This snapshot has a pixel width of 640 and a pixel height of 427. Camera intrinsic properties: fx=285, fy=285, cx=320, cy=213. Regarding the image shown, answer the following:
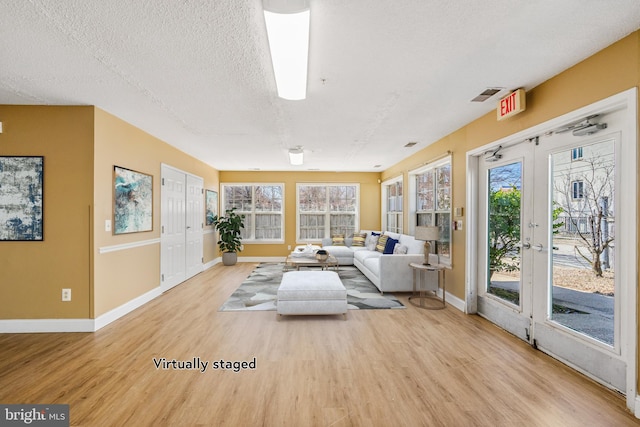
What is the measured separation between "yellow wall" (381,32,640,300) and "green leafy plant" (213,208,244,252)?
512 cm

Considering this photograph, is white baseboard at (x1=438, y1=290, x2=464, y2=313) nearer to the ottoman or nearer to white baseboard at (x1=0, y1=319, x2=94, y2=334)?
the ottoman

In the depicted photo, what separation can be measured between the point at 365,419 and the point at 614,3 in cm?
292

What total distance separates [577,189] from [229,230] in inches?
266

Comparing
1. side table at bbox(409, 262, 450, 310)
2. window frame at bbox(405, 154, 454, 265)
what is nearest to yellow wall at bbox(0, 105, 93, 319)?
side table at bbox(409, 262, 450, 310)

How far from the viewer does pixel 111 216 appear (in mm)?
3537

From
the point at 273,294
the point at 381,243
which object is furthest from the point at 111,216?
the point at 381,243

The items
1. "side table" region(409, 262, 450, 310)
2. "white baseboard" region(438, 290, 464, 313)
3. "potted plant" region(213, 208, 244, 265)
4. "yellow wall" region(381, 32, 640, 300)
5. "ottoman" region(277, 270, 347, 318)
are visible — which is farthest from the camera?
"potted plant" region(213, 208, 244, 265)

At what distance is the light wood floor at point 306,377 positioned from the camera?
6.14ft

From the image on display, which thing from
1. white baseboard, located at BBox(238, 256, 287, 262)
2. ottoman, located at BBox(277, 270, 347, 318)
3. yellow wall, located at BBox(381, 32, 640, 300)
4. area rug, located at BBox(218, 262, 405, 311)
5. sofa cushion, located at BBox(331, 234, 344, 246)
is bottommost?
area rug, located at BBox(218, 262, 405, 311)

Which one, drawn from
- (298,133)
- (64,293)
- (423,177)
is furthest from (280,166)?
(64,293)

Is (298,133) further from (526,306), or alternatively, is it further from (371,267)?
(526,306)

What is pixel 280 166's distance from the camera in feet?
23.6

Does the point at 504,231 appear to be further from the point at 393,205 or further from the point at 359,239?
Result: the point at 359,239

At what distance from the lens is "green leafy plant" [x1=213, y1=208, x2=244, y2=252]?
7334 millimetres
